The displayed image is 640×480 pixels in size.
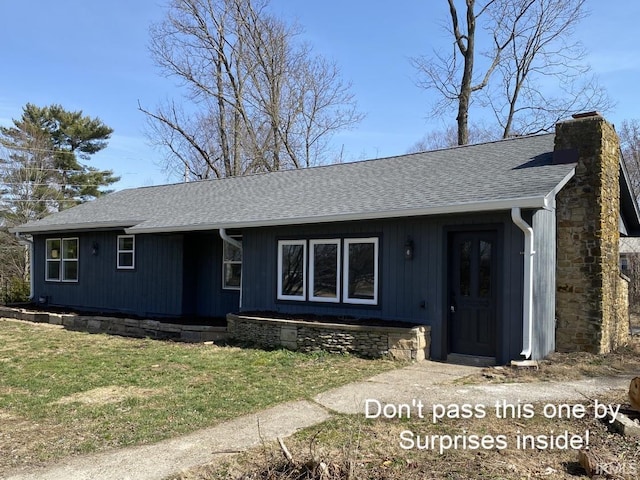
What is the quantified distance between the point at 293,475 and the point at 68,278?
1398 cm

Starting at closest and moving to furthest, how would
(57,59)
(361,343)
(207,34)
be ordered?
(361,343)
(57,59)
(207,34)

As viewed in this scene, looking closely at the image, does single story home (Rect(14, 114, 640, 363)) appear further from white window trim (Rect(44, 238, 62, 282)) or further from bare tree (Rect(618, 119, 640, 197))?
bare tree (Rect(618, 119, 640, 197))

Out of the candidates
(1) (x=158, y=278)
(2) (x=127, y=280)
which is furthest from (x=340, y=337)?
(2) (x=127, y=280)

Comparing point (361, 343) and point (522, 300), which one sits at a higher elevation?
point (522, 300)

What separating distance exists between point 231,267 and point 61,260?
6.38 m

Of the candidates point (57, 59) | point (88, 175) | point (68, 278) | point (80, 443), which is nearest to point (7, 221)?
point (88, 175)

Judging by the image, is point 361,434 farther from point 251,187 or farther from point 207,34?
point 207,34

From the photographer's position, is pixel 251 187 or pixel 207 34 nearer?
pixel 251 187

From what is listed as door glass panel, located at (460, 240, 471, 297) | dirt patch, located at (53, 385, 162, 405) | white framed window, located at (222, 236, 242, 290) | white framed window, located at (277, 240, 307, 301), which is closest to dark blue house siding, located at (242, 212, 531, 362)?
white framed window, located at (277, 240, 307, 301)

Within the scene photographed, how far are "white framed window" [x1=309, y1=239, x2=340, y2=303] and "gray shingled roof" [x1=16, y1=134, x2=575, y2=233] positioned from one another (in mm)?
640

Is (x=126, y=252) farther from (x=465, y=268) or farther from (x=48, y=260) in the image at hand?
(x=465, y=268)

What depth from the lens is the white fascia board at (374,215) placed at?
7399mm

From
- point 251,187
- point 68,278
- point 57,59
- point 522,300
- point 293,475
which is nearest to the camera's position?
point 293,475

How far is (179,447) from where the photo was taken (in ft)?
14.7
